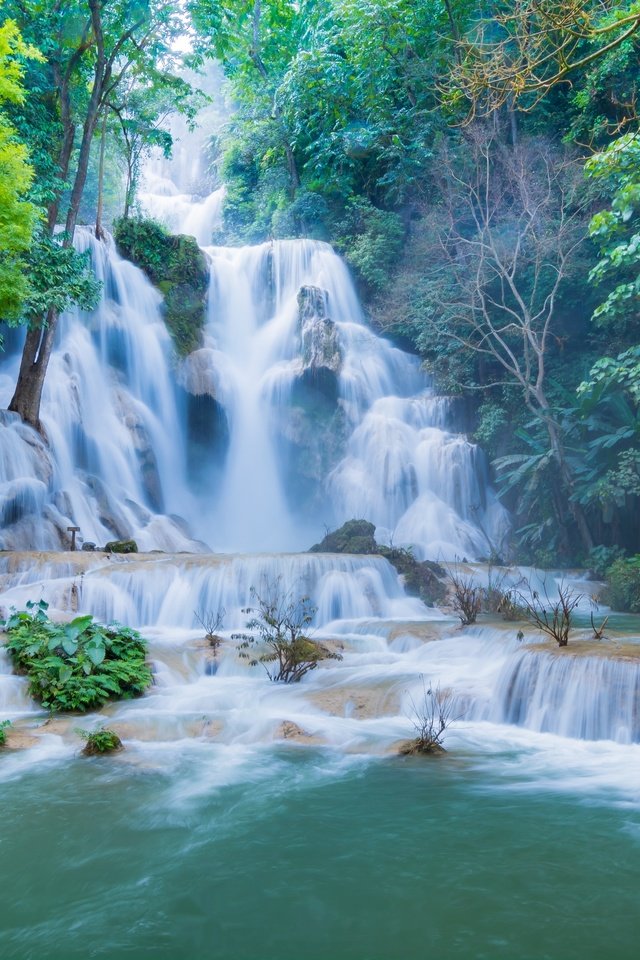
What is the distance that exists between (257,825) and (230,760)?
5.01 feet

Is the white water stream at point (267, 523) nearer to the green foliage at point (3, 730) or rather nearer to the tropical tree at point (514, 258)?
the green foliage at point (3, 730)

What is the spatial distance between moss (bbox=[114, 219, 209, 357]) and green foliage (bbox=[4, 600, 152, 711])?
14386 mm

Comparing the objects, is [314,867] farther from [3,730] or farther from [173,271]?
[173,271]

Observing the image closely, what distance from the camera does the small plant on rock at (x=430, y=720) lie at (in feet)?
21.8

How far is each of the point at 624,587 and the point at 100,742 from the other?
1045 centimetres

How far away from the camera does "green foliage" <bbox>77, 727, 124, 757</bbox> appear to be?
6.52m

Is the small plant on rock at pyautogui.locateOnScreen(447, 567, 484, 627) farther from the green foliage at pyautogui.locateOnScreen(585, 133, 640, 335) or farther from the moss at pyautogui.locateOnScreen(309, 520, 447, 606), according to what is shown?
the green foliage at pyautogui.locateOnScreen(585, 133, 640, 335)

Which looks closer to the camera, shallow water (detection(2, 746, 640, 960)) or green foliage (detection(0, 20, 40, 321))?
shallow water (detection(2, 746, 640, 960))

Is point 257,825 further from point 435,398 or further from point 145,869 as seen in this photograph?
point 435,398

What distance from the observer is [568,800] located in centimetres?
555

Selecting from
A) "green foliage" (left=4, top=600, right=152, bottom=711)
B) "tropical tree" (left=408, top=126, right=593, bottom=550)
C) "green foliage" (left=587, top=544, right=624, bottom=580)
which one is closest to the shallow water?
"green foliage" (left=4, top=600, right=152, bottom=711)

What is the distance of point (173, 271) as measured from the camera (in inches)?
930

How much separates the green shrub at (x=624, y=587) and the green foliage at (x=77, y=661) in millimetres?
9026

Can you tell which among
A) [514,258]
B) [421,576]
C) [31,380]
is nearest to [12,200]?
[31,380]
